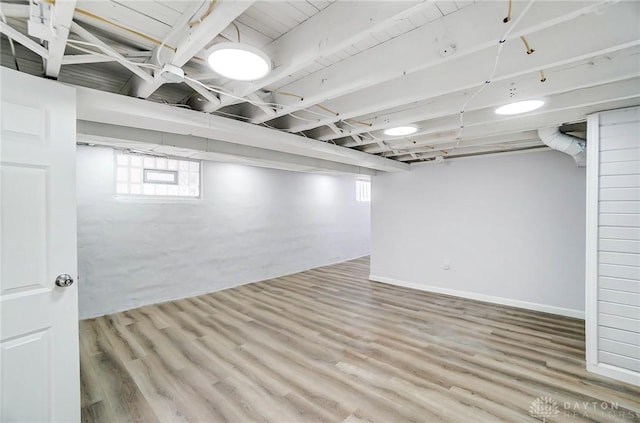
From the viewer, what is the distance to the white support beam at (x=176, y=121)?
1988mm

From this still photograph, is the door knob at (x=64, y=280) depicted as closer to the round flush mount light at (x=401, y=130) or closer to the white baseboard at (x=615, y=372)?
the round flush mount light at (x=401, y=130)

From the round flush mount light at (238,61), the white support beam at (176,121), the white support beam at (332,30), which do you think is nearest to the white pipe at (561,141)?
the white support beam at (176,121)

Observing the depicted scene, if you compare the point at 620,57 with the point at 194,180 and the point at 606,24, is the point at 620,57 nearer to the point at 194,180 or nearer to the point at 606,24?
the point at 606,24

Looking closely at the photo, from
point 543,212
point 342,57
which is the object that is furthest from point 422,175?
point 342,57

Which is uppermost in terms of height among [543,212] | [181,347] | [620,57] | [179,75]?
[620,57]

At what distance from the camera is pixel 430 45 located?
1.55m

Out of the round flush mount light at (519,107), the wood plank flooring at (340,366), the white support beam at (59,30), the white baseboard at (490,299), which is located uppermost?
the round flush mount light at (519,107)

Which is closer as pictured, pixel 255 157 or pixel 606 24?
pixel 606 24

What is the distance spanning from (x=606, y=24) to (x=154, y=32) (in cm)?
249

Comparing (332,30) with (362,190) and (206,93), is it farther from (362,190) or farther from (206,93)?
(362,190)

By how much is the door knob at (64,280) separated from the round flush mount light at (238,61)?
149 centimetres

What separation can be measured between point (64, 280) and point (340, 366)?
85.5 inches

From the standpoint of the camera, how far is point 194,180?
15.2 feet

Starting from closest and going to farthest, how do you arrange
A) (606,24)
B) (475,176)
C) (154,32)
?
(606,24) < (154,32) < (475,176)
